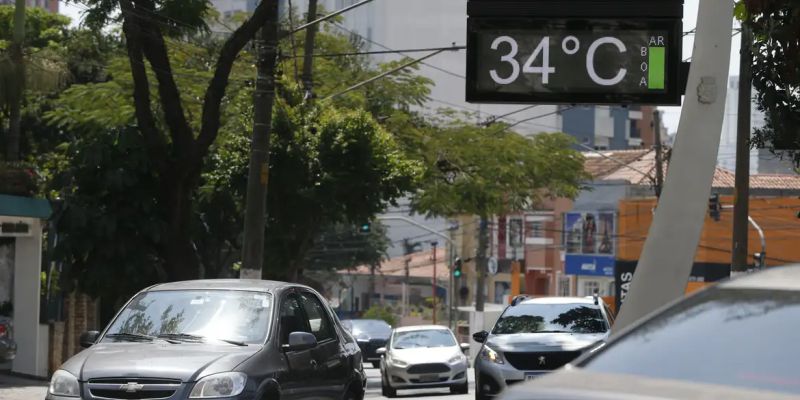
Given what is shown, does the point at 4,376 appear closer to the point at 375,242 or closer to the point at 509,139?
the point at 509,139

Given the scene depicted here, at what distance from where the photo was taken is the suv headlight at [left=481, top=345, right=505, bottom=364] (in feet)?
54.7

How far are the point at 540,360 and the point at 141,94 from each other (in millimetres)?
9724

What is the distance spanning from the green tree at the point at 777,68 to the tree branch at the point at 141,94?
1111 centimetres

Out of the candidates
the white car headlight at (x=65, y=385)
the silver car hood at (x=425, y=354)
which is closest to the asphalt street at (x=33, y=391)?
the silver car hood at (x=425, y=354)

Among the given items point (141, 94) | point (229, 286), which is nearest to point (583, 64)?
point (229, 286)

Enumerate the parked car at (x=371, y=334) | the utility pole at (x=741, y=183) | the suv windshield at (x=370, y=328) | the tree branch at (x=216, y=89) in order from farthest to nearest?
the suv windshield at (x=370, y=328)
the parked car at (x=371, y=334)
the utility pole at (x=741, y=183)
the tree branch at (x=216, y=89)

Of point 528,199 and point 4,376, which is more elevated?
point 528,199

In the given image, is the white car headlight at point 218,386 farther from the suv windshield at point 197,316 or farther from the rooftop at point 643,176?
the rooftop at point 643,176

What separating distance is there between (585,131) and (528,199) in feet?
178


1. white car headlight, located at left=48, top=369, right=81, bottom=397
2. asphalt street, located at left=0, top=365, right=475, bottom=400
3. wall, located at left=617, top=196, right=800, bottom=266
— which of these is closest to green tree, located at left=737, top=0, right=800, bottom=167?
white car headlight, located at left=48, top=369, right=81, bottom=397

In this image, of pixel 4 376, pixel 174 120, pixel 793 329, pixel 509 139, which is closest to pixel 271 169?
pixel 174 120

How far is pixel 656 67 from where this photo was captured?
489 inches

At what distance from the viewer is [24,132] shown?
39156 mm

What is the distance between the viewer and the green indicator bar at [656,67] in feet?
40.7
